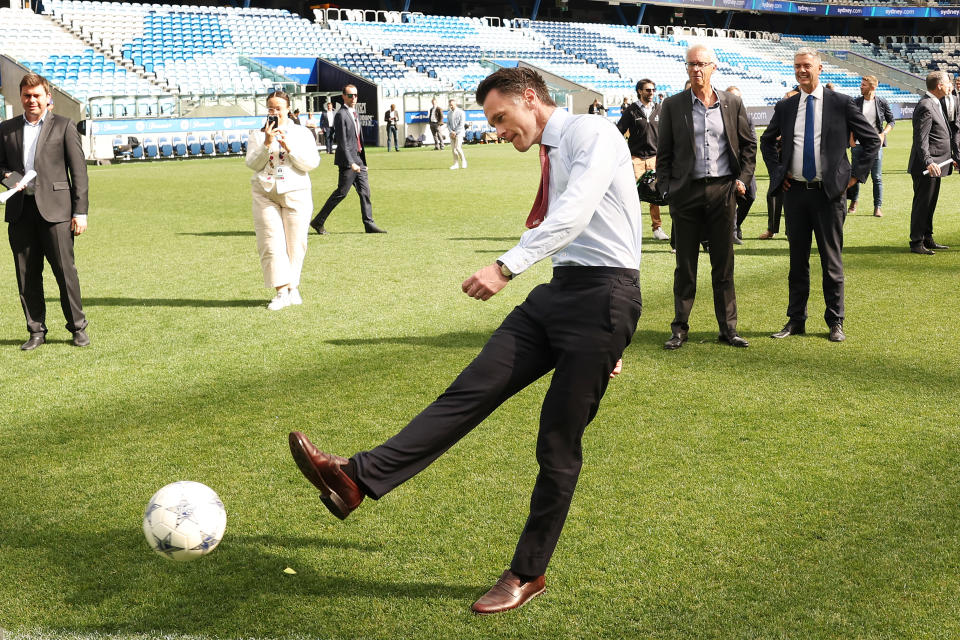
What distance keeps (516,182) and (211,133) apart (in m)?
14.1

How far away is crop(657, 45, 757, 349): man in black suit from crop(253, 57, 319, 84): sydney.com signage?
31.4m

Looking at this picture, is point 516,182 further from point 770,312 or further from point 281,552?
point 281,552

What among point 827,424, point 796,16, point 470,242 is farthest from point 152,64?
point 796,16

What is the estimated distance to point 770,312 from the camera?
8.24m

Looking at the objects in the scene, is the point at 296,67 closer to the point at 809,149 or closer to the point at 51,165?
the point at 51,165

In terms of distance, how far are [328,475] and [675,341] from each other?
4388 mm

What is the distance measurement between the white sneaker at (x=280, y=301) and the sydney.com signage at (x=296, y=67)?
2918 cm

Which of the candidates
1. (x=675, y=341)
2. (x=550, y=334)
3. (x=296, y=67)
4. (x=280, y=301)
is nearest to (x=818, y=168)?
(x=675, y=341)

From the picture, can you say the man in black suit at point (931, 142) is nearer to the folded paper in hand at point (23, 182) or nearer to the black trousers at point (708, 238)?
the black trousers at point (708, 238)

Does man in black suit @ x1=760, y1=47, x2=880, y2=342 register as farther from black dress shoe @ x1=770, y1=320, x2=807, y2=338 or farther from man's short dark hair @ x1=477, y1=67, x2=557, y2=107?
man's short dark hair @ x1=477, y1=67, x2=557, y2=107

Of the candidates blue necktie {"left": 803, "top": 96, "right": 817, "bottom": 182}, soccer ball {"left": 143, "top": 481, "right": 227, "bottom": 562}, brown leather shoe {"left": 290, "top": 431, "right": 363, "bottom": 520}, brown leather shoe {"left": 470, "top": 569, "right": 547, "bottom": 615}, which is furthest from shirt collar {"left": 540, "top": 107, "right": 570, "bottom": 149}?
blue necktie {"left": 803, "top": 96, "right": 817, "bottom": 182}

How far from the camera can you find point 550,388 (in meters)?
3.35

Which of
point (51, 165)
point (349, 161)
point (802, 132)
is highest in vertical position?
point (802, 132)

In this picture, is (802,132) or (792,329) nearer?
(802,132)
